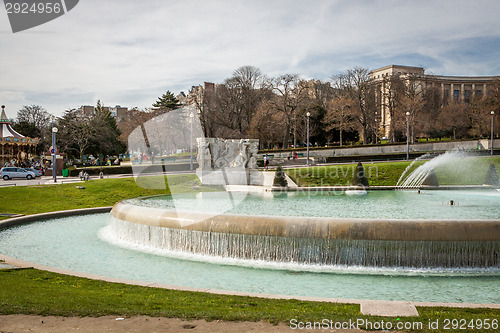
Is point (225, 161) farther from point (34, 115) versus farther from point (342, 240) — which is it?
point (34, 115)

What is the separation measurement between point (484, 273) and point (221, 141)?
1288 inches

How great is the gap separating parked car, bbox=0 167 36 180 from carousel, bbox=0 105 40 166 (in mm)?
16334

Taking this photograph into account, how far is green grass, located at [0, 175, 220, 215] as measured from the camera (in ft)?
80.8

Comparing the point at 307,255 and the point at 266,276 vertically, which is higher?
the point at 307,255

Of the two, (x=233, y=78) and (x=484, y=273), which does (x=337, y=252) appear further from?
(x=233, y=78)

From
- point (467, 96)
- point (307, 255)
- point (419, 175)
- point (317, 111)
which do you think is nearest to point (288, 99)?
point (317, 111)

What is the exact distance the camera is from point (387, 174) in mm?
37906

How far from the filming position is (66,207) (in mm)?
25109

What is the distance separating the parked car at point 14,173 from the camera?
143ft

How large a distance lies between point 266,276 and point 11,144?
62.1 meters

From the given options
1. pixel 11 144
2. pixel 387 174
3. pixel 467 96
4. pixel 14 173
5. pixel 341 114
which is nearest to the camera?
pixel 387 174

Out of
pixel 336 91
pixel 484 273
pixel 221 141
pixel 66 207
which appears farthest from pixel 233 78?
pixel 484 273

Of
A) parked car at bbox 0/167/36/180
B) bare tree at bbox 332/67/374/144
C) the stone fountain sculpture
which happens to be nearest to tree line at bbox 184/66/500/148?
bare tree at bbox 332/67/374/144

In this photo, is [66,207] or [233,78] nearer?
[66,207]
